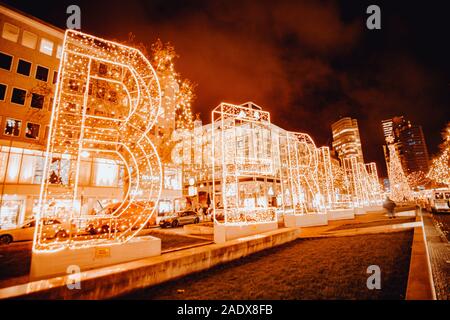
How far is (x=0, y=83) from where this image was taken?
68.8 ft

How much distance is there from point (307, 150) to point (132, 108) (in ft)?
38.7

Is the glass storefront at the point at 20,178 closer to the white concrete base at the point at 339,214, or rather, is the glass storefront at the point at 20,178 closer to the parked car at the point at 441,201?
the white concrete base at the point at 339,214

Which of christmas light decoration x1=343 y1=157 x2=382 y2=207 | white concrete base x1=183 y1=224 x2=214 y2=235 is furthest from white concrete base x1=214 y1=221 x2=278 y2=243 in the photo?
christmas light decoration x1=343 y1=157 x2=382 y2=207

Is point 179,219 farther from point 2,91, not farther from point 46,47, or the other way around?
A: point 46,47

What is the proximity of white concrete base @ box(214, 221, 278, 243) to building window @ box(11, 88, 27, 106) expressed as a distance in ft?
80.8

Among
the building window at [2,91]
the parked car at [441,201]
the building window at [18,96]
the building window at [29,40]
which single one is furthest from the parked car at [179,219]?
→ the parked car at [441,201]

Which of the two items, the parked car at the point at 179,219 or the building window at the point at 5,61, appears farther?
the building window at the point at 5,61

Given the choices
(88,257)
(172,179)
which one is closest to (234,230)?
(88,257)

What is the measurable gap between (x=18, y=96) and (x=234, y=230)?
25.8 m

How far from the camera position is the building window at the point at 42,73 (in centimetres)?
2336

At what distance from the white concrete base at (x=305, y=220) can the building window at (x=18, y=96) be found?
26291mm

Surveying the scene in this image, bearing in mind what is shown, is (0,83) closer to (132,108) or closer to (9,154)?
(9,154)

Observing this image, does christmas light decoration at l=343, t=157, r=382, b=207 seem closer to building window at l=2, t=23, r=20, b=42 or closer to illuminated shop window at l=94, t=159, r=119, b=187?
illuminated shop window at l=94, t=159, r=119, b=187

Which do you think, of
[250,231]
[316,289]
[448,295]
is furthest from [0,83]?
[448,295]
